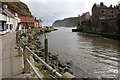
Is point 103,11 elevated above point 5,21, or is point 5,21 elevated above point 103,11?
point 103,11

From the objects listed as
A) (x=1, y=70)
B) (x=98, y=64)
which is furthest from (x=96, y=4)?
(x=1, y=70)

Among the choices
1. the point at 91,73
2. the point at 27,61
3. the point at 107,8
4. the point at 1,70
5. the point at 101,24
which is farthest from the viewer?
the point at 107,8

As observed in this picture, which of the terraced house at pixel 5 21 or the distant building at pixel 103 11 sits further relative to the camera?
the distant building at pixel 103 11

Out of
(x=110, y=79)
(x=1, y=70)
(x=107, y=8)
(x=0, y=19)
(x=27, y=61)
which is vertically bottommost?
(x=110, y=79)

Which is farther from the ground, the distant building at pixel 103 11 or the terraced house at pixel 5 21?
the distant building at pixel 103 11

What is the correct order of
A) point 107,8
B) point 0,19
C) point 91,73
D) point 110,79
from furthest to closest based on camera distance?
point 107,8 → point 0,19 → point 91,73 → point 110,79

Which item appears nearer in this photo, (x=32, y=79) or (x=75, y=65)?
(x=32, y=79)

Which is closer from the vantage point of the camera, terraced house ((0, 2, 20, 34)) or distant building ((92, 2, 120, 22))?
terraced house ((0, 2, 20, 34))

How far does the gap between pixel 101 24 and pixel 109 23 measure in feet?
26.5

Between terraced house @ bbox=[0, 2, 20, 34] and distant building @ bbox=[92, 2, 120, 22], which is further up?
distant building @ bbox=[92, 2, 120, 22]

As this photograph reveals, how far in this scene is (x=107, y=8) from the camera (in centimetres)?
9531

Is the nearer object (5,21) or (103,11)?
(5,21)

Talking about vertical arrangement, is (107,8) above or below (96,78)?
above

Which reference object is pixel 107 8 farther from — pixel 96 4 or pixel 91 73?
pixel 91 73
